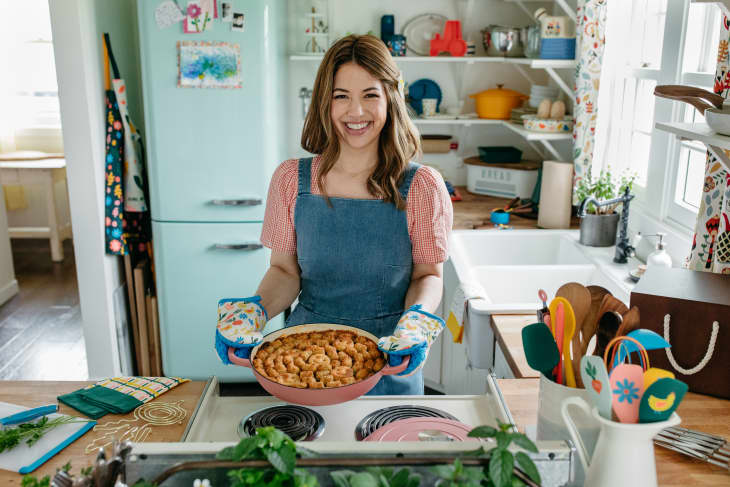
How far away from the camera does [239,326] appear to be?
4.48 feet

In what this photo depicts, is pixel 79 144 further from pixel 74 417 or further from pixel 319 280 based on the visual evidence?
pixel 74 417

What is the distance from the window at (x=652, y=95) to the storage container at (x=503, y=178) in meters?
0.42

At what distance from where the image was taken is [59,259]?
5.34 metres

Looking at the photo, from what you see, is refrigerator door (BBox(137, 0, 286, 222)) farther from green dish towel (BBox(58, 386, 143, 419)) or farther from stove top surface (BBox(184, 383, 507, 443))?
stove top surface (BBox(184, 383, 507, 443))

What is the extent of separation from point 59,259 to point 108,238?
2660mm

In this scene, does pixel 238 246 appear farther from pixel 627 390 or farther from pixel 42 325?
pixel 627 390

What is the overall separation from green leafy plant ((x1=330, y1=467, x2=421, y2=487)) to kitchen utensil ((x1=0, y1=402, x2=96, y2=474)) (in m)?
0.58

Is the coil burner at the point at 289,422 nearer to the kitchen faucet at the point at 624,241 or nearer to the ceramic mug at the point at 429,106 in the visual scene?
the kitchen faucet at the point at 624,241

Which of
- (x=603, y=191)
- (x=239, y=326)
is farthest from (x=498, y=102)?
(x=239, y=326)

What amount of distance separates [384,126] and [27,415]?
1.02 m

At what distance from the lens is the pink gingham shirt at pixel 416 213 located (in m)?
1.72

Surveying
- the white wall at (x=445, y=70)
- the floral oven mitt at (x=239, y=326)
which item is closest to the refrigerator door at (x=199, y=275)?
the white wall at (x=445, y=70)

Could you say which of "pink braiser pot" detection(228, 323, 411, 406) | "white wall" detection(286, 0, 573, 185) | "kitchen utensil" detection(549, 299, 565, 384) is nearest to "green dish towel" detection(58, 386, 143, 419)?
"pink braiser pot" detection(228, 323, 411, 406)


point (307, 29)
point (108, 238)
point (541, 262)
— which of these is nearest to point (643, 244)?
point (541, 262)
